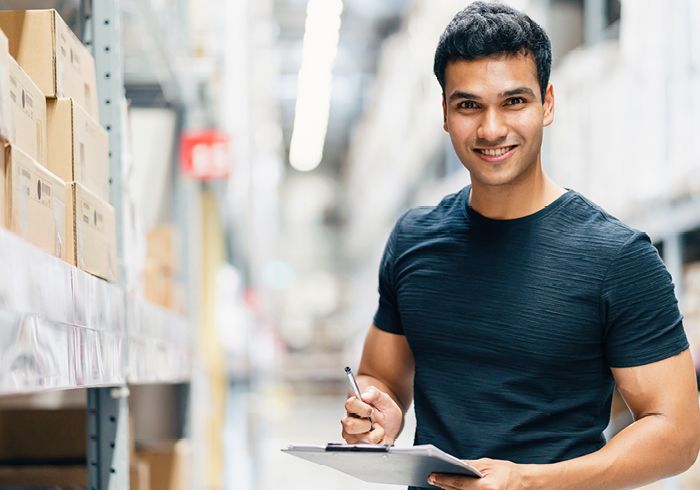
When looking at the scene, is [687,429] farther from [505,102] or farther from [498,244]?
[505,102]

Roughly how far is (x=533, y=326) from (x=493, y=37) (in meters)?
0.56

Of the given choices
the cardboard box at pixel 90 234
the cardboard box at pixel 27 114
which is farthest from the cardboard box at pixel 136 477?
the cardboard box at pixel 27 114

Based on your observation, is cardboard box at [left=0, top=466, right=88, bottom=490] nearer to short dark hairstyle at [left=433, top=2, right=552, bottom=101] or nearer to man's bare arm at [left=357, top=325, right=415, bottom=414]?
man's bare arm at [left=357, top=325, right=415, bottom=414]

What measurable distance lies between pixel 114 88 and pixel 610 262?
1.38 m

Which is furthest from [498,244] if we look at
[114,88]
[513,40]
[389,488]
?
[389,488]

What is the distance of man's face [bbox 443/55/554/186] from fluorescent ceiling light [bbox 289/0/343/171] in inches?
188

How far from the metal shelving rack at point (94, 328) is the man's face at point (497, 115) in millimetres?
797

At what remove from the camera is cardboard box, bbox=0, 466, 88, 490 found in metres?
2.98

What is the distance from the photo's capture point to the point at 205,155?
224 inches

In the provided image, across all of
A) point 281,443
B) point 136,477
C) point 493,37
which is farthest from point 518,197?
point 281,443

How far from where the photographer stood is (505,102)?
5.98 ft

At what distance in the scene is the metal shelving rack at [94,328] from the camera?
4.52 feet

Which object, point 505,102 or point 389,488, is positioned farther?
point 389,488

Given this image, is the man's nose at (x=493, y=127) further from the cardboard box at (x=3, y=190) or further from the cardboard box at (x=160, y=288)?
the cardboard box at (x=160, y=288)
